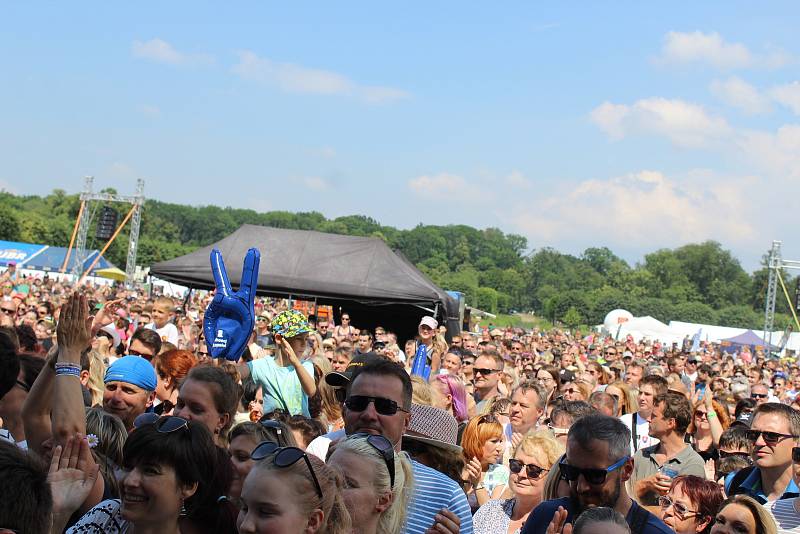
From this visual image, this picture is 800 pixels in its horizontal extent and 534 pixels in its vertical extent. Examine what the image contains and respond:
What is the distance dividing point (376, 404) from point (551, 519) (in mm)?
776

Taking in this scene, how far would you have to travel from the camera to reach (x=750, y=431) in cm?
530

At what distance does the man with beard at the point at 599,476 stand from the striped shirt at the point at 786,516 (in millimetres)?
1310

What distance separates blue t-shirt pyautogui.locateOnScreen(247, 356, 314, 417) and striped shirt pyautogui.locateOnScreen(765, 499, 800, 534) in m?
3.35

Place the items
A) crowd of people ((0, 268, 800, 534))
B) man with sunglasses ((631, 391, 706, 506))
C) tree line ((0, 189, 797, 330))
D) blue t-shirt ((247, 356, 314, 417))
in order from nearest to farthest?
crowd of people ((0, 268, 800, 534)) < man with sunglasses ((631, 391, 706, 506)) < blue t-shirt ((247, 356, 314, 417)) < tree line ((0, 189, 797, 330))

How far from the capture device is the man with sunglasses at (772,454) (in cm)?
516

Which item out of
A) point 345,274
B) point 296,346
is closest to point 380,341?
point 345,274

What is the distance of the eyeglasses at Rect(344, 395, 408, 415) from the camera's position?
3.50 meters

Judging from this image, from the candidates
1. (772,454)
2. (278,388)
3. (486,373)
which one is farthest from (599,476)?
(486,373)

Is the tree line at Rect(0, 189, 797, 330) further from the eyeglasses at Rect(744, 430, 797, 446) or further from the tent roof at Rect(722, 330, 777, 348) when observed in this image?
the eyeglasses at Rect(744, 430, 797, 446)

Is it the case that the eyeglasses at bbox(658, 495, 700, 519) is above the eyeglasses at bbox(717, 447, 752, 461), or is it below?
below

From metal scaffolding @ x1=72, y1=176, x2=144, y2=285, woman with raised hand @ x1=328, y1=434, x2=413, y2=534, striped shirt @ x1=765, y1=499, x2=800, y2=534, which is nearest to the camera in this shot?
woman with raised hand @ x1=328, y1=434, x2=413, y2=534

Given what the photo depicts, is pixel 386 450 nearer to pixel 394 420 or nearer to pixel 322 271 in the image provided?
pixel 394 420

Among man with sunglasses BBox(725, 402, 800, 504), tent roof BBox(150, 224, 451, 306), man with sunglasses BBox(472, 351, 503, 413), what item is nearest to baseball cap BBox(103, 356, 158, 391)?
man with sunglasses BBox(725, 402, 800, 504)

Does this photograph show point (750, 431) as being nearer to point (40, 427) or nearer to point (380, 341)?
point (40, 427)
